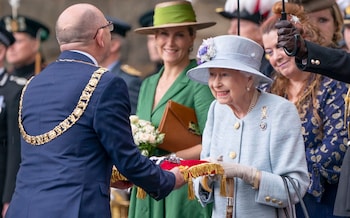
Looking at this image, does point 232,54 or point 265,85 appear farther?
point 265,85

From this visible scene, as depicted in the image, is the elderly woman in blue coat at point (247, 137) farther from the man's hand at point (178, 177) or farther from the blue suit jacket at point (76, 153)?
the blue suit jacket at point (76, 153)

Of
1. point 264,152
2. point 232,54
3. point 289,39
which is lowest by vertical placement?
point 264,152

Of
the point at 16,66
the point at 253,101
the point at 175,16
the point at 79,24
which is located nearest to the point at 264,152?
the point at 253,101

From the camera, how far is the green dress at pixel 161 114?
24.4ft

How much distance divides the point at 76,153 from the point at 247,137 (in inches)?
43.0

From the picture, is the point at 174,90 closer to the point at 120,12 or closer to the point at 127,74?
the point at 127,74

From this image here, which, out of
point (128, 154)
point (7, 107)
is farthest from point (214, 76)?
point (7, 107)

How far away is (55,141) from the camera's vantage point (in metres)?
6.07

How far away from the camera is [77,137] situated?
6.04m

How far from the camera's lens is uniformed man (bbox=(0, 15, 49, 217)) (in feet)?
29.1

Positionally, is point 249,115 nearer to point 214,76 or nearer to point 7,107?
point 214,76

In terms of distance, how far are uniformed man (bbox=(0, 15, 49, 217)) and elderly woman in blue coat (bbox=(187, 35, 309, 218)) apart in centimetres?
245

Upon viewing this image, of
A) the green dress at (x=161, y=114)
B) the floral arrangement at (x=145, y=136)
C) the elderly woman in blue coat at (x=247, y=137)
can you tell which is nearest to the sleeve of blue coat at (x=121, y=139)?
the elderly woman in blue coat at (x=247, y=137)

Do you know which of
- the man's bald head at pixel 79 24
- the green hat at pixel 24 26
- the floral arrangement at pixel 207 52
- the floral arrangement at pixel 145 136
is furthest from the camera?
the green hat at pixel 24 26
